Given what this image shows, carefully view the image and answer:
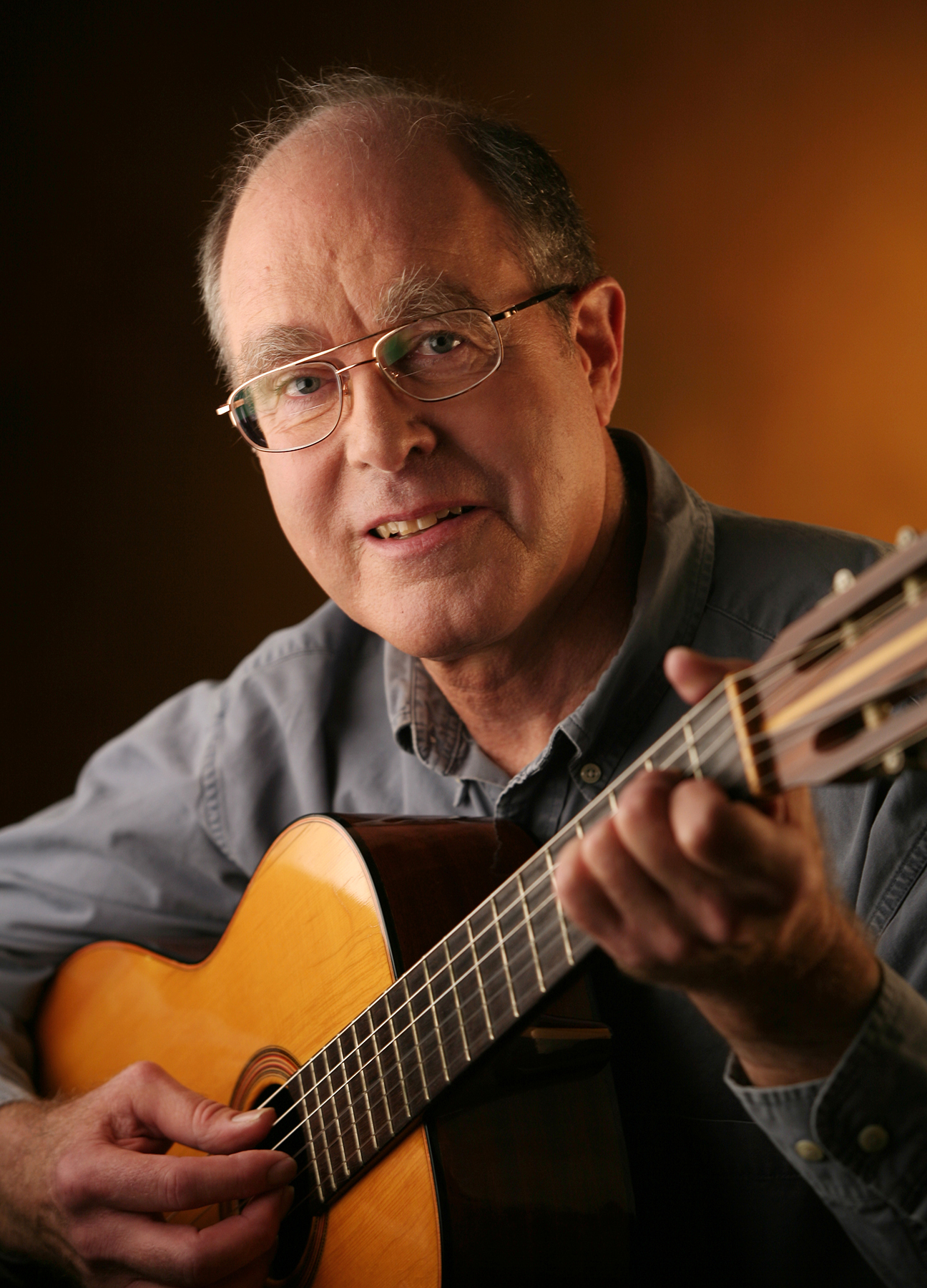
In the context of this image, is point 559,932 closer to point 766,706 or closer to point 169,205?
point 766,706

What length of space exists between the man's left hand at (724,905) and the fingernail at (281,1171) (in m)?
0.47

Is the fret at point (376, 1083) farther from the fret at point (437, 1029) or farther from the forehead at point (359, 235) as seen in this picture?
the forehead at point (359, 235)

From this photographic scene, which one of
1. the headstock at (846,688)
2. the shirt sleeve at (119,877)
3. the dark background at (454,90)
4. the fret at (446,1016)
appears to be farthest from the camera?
the dark background at (454,90)

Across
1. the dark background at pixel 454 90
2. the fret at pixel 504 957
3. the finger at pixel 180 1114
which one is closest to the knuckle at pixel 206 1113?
the finger at pixel 180 1114

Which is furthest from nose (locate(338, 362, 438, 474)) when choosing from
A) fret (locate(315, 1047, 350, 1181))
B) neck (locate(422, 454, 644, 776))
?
fret (locate(315, 1047, 350, 1181))

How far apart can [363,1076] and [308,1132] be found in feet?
0.36

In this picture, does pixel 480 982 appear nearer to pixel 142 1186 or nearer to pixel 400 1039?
pixel 400 1039

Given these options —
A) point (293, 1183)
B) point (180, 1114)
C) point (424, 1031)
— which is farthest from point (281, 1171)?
point (424, 1031)

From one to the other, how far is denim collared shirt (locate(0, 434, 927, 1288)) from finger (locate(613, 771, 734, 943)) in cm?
19

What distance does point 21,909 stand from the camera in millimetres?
1479

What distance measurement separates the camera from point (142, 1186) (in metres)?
1.00

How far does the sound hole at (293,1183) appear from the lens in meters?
0.96

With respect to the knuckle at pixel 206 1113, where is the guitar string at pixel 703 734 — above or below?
above

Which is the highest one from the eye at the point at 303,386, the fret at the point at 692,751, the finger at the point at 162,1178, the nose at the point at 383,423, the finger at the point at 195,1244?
the eye at the point at 303,386
